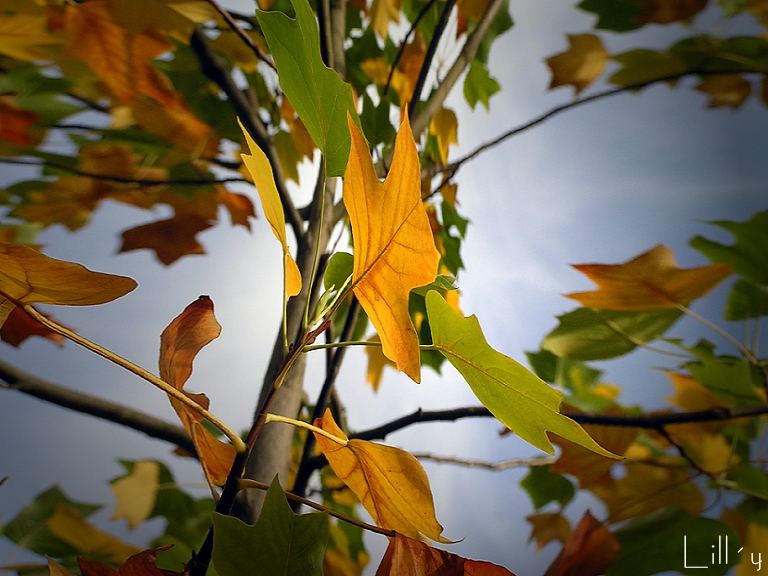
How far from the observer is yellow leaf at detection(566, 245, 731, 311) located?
0.30 metres

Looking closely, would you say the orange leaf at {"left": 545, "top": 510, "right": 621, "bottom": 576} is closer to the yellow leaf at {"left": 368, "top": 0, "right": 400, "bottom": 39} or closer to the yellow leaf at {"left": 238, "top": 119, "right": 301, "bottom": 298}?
the yellow leaf at {"left": 238, "top": 119, "right": 301, "bottom": 298}

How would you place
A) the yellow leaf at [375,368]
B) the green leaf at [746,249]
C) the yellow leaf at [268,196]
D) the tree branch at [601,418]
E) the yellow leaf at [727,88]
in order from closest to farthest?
the yellow leaf at [268,196] < the tree branch at [601,418] < the green leaf at [746,249] < the yellow leaf at [375,368] < the yellow leaf at [727,88]

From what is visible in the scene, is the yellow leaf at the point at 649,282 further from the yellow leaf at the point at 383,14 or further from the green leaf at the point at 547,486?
the yellow leaf at the point at 383,14

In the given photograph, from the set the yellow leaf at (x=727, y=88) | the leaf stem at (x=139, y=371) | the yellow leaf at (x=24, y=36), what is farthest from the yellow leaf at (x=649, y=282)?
the yellow leaf at (x=727, y=88)

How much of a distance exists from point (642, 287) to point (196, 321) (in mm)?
Result: 261

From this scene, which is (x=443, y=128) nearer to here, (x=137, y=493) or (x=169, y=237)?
(x=169, y=237)

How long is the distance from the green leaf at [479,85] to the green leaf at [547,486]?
1.02 feet

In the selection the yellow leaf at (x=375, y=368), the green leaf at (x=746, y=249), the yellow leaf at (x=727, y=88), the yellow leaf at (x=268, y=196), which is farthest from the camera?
the yellow leaf at (x=727, y=88)

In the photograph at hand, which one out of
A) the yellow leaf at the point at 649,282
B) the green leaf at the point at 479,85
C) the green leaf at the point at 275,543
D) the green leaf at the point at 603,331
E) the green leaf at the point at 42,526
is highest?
the green leaf at the point at 479,85

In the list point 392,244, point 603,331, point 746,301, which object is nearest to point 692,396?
point 746,301

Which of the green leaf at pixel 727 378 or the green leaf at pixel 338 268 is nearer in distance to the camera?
the green leaf at pixel 338 268

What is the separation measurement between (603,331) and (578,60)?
1.07 feet

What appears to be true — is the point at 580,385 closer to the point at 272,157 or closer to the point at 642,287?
the point at 642,287

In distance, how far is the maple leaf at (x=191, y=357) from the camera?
0.14m
